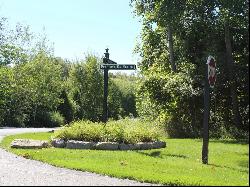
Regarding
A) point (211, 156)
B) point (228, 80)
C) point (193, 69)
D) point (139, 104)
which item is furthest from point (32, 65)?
point (211, 156)

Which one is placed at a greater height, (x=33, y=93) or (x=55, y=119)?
(x=33, y=93)

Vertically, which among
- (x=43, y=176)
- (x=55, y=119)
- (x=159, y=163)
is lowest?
(x=43, y=176)

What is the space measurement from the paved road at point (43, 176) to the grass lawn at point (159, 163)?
14.7 inches

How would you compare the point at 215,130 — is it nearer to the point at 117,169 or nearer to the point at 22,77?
the point at 117,169

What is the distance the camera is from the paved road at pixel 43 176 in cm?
878

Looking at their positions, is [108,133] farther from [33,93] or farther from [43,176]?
[33,93]

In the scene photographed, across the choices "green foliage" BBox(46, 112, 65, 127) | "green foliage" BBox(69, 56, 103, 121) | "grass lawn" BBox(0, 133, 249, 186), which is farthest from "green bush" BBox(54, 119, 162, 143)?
"green foliage" BBox(69, 56, 103, 121)

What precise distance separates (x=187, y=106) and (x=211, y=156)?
414 inches

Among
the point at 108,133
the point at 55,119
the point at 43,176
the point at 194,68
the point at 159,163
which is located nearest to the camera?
the point at 43,176

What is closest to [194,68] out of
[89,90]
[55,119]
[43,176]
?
[43,176]

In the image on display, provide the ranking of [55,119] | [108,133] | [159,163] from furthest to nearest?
[55,119] → [108,133] → [159,163]

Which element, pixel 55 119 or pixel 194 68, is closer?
pixel 194 68

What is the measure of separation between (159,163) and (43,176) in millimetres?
3300

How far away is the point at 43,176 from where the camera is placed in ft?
33.0
